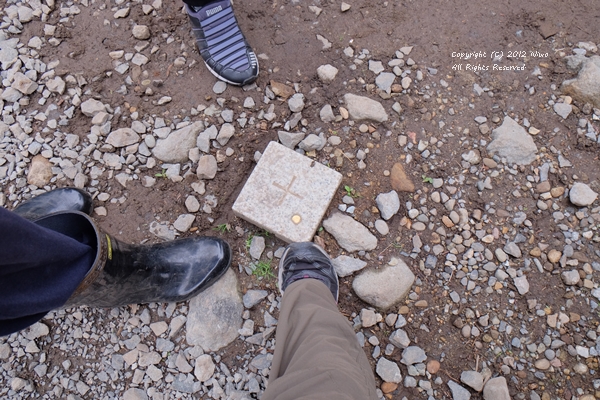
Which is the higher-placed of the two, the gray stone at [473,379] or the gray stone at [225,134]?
the gray stone at [225,134]

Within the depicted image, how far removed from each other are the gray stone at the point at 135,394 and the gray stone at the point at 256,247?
866 mm

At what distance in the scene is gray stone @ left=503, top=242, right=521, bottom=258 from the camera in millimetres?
2242

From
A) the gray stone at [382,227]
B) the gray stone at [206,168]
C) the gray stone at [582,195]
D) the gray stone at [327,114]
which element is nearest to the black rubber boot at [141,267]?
the gray stone at [206,168]

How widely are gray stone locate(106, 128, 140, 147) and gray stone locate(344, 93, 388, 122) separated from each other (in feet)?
4.14

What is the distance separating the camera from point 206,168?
2.38 metres

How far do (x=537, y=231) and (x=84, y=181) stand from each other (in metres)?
2.52

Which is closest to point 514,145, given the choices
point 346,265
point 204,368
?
point 346,265

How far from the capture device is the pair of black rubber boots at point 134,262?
5.74 ft

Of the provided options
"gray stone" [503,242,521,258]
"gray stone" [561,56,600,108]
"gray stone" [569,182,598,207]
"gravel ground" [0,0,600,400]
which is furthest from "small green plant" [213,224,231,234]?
"gray stone" [561,56,600,108]

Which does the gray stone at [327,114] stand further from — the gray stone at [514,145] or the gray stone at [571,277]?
the gray stone at [571,277]

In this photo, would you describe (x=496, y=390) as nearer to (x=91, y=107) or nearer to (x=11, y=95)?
(x=91, y=107)

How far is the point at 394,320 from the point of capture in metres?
2.18

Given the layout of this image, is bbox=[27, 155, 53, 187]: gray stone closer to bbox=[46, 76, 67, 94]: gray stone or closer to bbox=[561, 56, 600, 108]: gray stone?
bbox=[46, 76, 67, 94]: gray stone

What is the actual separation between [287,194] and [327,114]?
0.54m
